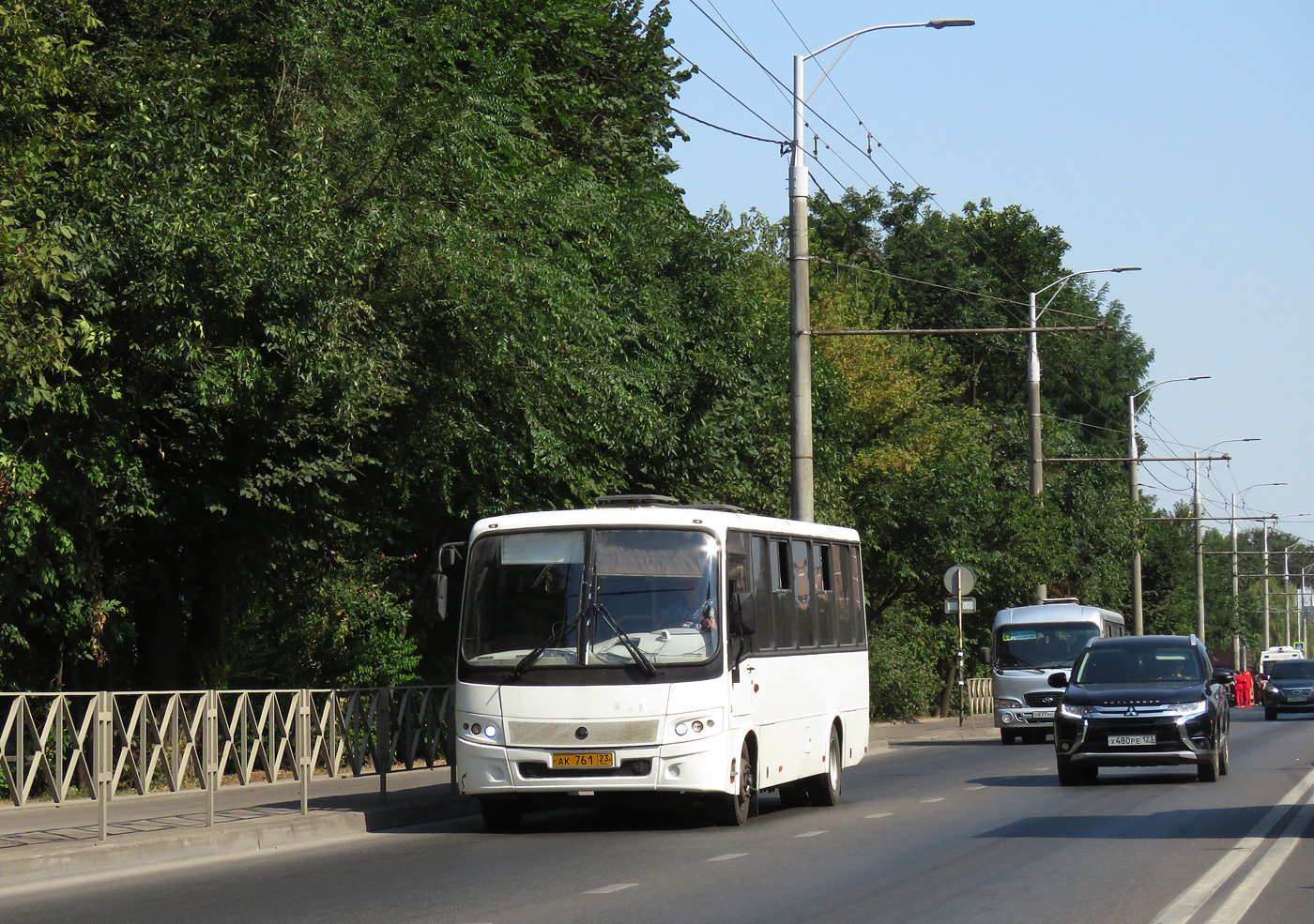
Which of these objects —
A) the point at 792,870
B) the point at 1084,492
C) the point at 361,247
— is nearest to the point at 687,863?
the point at 792,870

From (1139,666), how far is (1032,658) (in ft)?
45.1

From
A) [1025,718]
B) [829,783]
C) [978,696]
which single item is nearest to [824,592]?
[829,783]

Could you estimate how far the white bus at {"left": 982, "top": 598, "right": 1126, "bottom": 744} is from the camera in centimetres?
3547

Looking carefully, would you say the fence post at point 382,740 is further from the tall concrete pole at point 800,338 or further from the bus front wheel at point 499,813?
the tall concrete pole at point 800,338

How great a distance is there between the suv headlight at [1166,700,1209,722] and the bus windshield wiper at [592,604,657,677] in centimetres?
786

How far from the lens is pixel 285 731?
19.0 m

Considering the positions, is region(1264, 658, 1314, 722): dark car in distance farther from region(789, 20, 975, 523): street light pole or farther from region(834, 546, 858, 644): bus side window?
region(834, 546, 858, 644): bus side window

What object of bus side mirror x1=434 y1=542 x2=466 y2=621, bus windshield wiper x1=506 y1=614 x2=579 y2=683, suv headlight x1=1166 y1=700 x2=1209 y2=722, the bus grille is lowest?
suv headlight x1=1166 y1=700 x2=1209 y2=722

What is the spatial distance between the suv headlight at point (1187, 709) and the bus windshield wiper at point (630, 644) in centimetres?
786

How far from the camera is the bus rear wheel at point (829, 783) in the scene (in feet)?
64.7

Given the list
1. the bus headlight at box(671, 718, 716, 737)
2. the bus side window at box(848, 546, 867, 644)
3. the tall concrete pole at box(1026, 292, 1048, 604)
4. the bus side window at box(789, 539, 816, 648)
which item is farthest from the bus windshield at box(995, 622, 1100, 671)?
the bus headlight at box(671, 718, 716, 737)

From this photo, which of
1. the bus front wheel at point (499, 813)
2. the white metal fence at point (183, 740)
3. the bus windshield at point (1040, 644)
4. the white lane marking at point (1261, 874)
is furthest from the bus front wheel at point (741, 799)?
the bus windshield at point (1040, 644)

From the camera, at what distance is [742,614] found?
16281 millimetres

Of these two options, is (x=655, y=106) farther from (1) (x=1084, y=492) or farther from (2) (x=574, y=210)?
(1) (x=1084, y=492)
